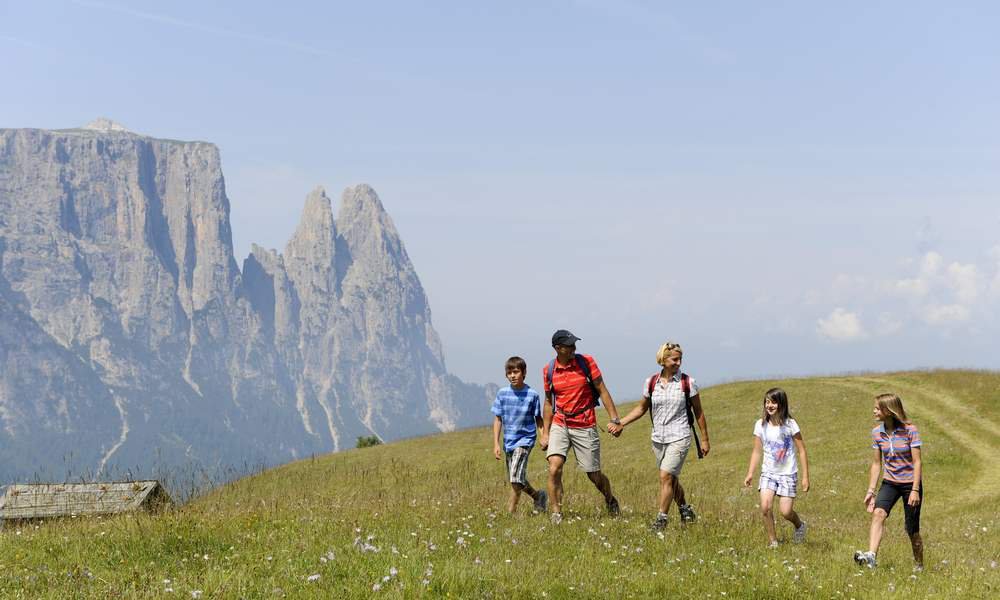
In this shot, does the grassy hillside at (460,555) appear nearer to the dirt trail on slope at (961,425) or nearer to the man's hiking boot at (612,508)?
the man's hiking boot at (612,508)

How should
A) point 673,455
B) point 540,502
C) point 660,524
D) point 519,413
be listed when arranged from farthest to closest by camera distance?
point 540,502 → point 519,413 → point 673,455 → point 660,524

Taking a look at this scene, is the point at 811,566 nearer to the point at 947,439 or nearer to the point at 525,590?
the point at 525,590

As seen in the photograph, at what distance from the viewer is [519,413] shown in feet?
47.6

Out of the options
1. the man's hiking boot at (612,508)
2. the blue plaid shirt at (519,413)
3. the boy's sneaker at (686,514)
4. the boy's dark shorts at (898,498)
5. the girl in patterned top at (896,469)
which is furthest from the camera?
the blue plaid shirt at (519,413)

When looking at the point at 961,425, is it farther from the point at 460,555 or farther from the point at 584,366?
the point at 460,555

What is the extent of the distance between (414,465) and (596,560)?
28.2 metres

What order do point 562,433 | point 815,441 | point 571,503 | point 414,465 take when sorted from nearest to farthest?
point 562,433 < point 571,503 < point 815,441 < point 414,465

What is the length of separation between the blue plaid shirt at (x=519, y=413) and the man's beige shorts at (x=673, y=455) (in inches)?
88.2

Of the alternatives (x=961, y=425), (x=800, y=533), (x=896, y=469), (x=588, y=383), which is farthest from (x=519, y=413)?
(x=961, y=425)

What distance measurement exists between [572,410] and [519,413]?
1.11 meters

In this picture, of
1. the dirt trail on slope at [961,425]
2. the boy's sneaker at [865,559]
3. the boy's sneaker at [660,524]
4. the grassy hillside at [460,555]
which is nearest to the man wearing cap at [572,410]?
the grassy hillside at [460,555]

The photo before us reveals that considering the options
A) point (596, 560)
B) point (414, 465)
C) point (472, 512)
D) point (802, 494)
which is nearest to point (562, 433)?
point (472, 512)

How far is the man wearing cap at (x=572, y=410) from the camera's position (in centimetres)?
1367

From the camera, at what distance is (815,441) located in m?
31.8
